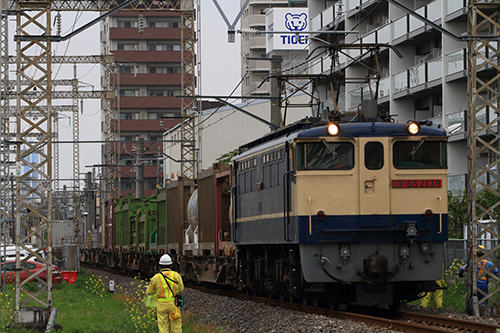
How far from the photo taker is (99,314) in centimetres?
1689

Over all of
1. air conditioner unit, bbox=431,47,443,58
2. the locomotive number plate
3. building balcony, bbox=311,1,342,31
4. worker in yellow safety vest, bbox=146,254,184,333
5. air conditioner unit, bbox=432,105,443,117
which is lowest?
worker in yellow safety vest, bbox=146,254,184,333

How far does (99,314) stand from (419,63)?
2094 cm

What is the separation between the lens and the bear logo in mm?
70056

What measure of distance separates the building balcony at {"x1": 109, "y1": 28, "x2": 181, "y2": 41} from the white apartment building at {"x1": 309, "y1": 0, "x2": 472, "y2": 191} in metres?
59.1

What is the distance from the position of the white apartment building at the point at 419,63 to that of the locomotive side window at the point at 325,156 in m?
11.7

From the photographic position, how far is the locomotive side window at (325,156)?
13586 millimetres

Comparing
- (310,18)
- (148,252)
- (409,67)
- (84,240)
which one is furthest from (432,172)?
(84,240)

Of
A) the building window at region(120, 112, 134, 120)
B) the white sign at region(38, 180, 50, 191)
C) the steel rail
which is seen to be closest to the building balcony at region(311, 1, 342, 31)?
the white sign at region(38, 180, 50, 191)

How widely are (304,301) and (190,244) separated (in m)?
9.00

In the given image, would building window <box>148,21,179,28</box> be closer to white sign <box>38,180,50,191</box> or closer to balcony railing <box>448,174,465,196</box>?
balcony railing <box>448,174,465,196</box>

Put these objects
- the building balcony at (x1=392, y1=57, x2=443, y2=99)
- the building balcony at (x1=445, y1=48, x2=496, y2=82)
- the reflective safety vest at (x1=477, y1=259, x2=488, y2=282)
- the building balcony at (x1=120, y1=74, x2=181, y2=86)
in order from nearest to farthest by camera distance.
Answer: the reflective safety vest at (x1=477, y1=259, x2=488, y2=282), the building balcony at (x1=445, y1=48, x2=496, y2=82), the building balcony at (x1=392, y1=57, x2=443, y2=99), the building balcony at (x1=120, y1=74, x2=181, y2=86)

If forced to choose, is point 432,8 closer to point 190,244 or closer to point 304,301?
point 190,244

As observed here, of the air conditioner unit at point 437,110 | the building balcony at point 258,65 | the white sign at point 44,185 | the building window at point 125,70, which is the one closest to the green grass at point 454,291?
the white sign at point 44,185

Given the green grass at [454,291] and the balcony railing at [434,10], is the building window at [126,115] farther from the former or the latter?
the green grass at [454,291]
